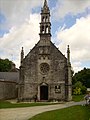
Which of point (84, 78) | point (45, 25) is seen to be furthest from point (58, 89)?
point (84, 78)

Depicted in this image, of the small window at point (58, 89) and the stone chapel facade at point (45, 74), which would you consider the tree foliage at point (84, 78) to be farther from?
the small window at point (58, 89)

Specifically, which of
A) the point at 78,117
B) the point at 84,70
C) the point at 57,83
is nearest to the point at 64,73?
the point at 57,83

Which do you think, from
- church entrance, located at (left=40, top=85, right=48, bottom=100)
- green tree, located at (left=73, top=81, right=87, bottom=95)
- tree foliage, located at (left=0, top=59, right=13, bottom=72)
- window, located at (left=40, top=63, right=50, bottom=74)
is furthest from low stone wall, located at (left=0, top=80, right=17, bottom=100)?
tree foliage, located at (left=0, top=59, right=13, bottom=72)

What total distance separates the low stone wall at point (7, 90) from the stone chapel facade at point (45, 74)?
26.0 ft

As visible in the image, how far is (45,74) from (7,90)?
1333 cm

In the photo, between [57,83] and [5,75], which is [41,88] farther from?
[5,75]

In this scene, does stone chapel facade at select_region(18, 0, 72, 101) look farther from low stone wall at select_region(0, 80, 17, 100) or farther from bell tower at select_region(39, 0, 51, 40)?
low stone wall at select_region(0, 80, 17, 100)

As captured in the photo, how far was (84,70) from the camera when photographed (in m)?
94.1

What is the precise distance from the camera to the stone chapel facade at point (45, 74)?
147ft

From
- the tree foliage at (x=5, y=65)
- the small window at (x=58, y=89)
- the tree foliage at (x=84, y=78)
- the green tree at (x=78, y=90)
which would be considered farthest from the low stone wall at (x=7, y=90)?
the tree foliage at (x=84, y=78)

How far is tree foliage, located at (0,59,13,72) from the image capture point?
83500 mm

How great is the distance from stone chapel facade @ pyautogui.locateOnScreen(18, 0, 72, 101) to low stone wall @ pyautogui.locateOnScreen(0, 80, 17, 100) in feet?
26.0

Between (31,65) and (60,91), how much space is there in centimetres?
645

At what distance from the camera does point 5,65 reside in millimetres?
85312
